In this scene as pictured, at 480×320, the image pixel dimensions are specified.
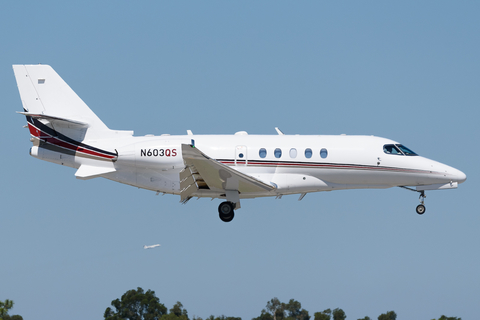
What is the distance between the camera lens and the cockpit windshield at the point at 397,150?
1105 inches

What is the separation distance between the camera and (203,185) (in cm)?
2717

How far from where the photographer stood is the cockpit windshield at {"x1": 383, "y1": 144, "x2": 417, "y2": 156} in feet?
92.1

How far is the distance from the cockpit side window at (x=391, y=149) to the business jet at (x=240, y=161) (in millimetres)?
42

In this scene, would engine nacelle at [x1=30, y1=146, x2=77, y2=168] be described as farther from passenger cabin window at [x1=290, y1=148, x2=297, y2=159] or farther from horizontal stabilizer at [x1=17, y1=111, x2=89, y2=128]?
passenger cabin window at [x1=290, y1=148, x2=297, y2=159]

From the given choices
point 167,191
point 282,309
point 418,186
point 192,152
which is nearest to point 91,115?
point 167,191

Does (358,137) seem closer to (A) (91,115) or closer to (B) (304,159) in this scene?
(B) (304,159)

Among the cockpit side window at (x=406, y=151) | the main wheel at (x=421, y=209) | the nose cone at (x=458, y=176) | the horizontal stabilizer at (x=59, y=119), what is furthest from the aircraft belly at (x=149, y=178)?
the nose cone at (x=458, y=176)

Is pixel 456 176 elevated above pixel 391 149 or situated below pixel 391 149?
below

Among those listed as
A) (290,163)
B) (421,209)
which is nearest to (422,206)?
(421,209)

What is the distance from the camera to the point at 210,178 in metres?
26.5

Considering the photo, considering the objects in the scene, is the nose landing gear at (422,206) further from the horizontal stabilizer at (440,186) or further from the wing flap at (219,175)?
the wing flap at (219,175)

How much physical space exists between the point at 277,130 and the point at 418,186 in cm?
603

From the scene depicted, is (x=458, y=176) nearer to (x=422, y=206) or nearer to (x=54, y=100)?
(x=422, y=206)

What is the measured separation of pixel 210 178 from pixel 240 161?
5.34ft
